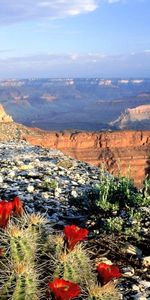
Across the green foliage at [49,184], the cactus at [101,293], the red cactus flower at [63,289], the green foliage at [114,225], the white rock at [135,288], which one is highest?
the green foliage at [49,184]

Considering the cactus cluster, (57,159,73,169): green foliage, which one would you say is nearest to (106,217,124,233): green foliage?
the cactus cluster

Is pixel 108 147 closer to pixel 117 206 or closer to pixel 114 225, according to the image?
pixel 117 206

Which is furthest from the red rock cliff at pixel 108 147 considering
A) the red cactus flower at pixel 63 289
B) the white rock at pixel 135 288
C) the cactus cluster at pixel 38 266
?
the red cactus flower at pixel 63 289

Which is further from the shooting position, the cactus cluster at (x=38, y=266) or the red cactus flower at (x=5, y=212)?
the red cactus flower at (x=5, y=212)

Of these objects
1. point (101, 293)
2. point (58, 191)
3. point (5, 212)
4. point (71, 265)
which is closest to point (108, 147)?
point (58, 191)

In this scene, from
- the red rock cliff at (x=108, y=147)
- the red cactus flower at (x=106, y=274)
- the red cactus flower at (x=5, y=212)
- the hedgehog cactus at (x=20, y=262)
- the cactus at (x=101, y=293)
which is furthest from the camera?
the red rock cliff at (x=108, y=147)

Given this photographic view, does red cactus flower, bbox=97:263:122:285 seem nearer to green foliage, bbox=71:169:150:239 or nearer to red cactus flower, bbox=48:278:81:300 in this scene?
red cactus flower, bbox=48:278:81:300

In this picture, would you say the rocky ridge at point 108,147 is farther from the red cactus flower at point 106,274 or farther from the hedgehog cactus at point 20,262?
the red cactus flower at point 106,274

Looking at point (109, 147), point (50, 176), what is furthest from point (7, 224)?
point (109, 147)
